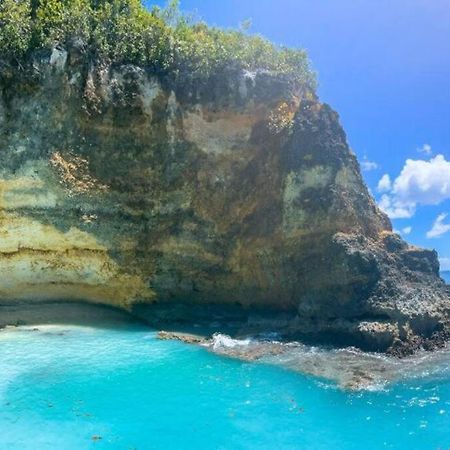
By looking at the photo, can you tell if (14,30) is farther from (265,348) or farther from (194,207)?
(265,348)

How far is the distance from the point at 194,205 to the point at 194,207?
9 cm

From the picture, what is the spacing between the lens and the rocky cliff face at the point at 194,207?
74.2 ft

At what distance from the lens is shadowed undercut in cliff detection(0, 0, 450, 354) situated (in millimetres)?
22609

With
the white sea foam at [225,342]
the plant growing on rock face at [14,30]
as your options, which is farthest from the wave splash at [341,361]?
the plant growing on rock face at [14,30]

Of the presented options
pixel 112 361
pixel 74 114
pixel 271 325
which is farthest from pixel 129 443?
pixel 74 114

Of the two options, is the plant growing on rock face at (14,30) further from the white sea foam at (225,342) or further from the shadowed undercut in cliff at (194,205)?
the white sea foam at (225,342)

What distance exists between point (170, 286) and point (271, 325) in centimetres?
530

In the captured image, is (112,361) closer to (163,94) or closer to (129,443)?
(129,443)

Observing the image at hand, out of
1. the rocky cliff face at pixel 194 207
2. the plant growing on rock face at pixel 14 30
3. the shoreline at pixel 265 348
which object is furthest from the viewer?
the plant growing on rock face at pixel 14 30

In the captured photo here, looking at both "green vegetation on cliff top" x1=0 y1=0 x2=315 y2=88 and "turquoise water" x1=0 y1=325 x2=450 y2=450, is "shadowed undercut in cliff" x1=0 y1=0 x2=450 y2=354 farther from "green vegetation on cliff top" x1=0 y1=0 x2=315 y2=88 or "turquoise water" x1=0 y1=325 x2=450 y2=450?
"turquoise water" x1=0 y1=325 x2=450 y2=450

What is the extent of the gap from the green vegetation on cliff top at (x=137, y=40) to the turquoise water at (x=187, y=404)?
1276 centimetres

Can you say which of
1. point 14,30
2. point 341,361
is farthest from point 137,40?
point 341,361

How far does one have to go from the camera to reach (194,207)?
2489 cm

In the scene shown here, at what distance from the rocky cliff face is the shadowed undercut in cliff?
0.05 metres
